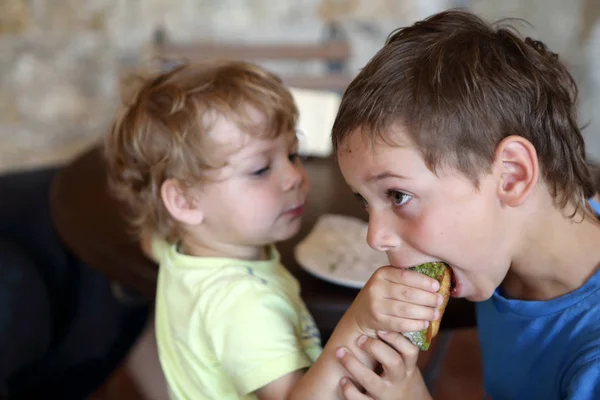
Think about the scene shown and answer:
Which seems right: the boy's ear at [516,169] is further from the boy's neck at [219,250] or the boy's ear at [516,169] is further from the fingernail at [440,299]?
the boy's neck at [219,250]

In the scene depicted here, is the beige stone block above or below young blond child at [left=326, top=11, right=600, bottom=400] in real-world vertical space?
below

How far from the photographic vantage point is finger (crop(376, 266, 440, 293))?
A: 0.97 meters

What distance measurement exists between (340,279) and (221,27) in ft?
6.02

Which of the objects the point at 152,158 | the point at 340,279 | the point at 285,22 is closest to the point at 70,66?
the point at 285,22

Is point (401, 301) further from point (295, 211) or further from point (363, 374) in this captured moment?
point (295, 211)

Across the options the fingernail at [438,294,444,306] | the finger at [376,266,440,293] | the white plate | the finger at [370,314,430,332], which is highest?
the finger at [376,266,440,293]

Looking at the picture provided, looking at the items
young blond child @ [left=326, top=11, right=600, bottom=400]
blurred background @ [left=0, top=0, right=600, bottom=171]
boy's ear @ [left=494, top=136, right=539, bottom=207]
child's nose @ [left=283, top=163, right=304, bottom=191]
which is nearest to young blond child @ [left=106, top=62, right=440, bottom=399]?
child's nose @ [left=283, top=163, right=304, bottom=191]

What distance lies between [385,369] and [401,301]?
117 millimetres

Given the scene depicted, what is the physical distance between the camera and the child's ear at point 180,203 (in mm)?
1308

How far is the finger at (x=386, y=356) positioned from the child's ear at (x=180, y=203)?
17.7 inches

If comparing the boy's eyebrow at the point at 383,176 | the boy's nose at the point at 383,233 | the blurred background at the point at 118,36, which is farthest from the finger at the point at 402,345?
the blurred background at the point at 118,36

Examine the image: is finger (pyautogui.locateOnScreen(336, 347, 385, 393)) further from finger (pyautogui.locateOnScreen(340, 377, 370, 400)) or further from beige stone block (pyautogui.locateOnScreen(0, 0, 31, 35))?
beige stone block (pyautogui.locateOnScreen(0, 0, 31, 35))

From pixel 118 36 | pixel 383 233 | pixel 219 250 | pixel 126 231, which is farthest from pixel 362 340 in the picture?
pixel 118 36

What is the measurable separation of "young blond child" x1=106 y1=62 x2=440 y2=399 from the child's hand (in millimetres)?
21
